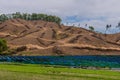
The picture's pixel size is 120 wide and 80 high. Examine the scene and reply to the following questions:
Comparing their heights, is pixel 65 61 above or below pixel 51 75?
below

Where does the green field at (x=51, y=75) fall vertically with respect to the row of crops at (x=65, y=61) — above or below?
above

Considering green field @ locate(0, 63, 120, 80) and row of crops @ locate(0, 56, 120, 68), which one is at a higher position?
green field @ locate(0, 63, 120, 80)

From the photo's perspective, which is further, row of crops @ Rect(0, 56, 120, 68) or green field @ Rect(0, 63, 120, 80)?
row of crops @ Rect(0, 56, 120, 68)

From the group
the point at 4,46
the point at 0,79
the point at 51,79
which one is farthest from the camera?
the point at 4,46

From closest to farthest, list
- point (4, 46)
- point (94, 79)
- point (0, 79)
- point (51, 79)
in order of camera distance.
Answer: point (0, 79), point (51, 79), point (94, 79), point (4, 46)

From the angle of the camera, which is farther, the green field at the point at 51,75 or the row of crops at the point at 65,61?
the row of crops at the point at 65,61

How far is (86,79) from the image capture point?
2112 inches

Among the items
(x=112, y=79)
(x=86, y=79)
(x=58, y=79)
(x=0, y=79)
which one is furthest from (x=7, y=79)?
(x=112, y=79)

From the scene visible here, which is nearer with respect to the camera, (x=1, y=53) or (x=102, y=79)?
(x=102, y=79)

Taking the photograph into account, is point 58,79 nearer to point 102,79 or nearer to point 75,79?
point 75,79

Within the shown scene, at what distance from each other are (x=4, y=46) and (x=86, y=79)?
14754cm

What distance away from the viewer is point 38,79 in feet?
163

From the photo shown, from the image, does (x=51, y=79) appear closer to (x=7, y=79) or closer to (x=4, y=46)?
(x=7, y=79)

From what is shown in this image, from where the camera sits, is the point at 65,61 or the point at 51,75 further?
the point at 65,61
